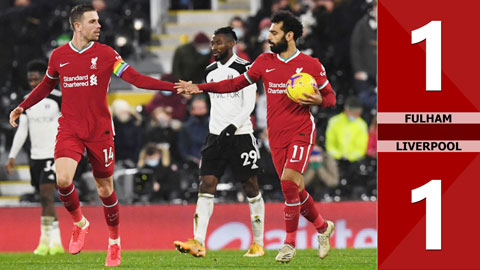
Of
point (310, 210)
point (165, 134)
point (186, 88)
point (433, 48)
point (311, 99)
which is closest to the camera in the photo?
point (433, 48)

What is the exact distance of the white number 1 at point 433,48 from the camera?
627 cm

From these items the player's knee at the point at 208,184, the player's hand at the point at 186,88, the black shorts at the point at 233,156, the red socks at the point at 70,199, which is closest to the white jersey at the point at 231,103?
the black shorts at the point at 233,156

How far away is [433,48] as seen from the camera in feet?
20.6

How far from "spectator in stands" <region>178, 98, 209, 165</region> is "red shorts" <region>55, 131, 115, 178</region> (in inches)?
227

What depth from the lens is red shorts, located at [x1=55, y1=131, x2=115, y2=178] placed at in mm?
10188

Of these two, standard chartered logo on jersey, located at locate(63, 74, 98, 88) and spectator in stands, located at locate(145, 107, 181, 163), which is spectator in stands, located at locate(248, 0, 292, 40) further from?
standard chartered logo on jersey, located at locate(63, 74, 98, 88)

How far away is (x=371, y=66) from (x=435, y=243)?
37.1ft

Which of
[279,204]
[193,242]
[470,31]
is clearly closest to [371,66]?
[279,204]

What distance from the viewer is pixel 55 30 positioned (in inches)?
779

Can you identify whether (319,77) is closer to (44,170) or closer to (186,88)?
(186,88)

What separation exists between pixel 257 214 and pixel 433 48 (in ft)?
19.8

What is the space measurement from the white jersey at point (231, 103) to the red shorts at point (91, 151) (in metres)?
1.62

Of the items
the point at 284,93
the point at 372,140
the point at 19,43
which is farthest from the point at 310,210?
the point at 19,43

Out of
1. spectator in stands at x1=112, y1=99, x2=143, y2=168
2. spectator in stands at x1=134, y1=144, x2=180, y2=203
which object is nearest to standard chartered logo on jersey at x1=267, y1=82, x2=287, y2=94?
spectator in stands at x1=134, y1=144, x2=180, y2=203
